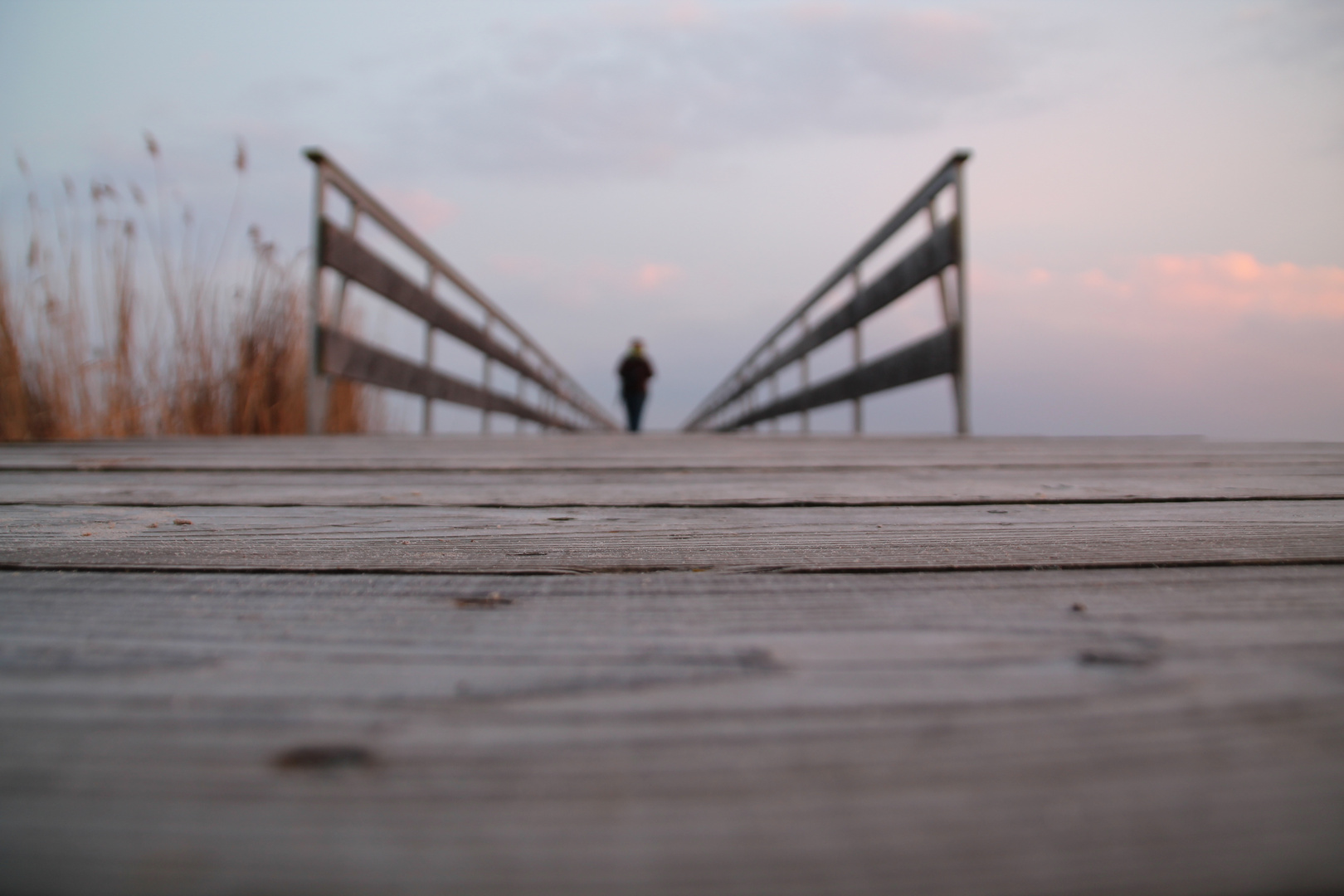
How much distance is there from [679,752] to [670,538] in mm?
500

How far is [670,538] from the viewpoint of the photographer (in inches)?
34.4

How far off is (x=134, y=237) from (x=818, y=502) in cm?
395

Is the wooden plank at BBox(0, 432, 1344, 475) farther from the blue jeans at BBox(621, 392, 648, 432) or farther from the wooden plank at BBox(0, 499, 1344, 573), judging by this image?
the blue jeans at BBox(621, 392, 648, 432)

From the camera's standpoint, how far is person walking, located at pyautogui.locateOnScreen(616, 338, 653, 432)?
10023mm

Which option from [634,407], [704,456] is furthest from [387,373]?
[634,407]

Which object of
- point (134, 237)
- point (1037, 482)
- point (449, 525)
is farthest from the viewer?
point (134, 237)

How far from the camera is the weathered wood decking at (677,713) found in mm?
320

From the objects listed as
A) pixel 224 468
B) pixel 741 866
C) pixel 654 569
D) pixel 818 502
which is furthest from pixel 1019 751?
pixel 224 468

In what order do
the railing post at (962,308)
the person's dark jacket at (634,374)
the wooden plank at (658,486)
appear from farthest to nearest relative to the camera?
the person's dark jacket at (634,374)
the railing post at (962,308)
the wooden plank at (658,486)

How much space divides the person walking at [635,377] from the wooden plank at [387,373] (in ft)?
14.0

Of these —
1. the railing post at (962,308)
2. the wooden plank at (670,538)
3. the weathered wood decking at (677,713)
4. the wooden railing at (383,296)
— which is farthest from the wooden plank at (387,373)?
the railing post at (962,308)

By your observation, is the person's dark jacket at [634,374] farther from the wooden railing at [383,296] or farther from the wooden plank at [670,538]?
the wooden plank at [670,538]

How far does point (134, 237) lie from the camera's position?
3494 millimetres

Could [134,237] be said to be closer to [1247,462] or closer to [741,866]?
[741,866]
